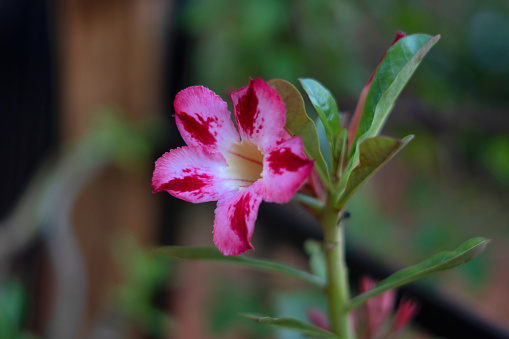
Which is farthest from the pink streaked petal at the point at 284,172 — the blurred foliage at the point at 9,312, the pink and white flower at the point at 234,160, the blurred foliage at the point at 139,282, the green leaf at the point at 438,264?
the blurred foliage at the point at 139,282

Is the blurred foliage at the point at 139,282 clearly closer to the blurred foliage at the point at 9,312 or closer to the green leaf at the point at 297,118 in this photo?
the blurred foliage at the point at 9,312

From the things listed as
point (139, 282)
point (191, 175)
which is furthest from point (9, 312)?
point (191, 175)

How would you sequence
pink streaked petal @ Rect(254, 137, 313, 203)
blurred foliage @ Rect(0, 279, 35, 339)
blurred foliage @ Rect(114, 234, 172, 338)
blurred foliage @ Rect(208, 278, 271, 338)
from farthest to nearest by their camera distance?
1. blurred foliage @ Rect(114, 234, 172, 338)
2. blurred foliage @ Rect(208, 278, 271, 338)
3. blurred foliage @ Rect(0, 279, 35, 339)
4. pink streaked petal @ Rect(254, 137, 313, 203)

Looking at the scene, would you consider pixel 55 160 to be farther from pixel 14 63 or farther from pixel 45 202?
pixel 14 63

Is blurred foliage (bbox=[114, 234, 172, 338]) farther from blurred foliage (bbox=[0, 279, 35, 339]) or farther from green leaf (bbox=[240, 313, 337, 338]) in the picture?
green leaf (bbox=[240, 313, 337, 338])

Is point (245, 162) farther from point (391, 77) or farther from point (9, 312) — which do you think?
point (9, 312)

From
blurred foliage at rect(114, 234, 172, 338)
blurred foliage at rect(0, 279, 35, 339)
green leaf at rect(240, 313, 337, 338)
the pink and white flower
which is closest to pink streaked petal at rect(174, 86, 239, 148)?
the pink and white flower
